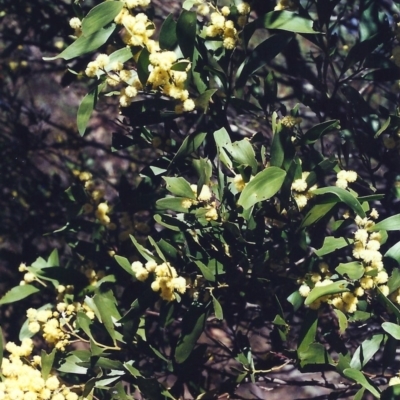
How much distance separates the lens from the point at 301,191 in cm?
125

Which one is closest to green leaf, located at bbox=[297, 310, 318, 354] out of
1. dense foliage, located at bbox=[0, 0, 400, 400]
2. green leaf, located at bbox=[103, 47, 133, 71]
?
dense foliage, located at bbox=[0, 0, 400, 400]

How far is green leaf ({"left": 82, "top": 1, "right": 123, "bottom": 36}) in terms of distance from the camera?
3.87ft

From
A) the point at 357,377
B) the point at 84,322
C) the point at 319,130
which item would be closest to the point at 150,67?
the point at 319,130

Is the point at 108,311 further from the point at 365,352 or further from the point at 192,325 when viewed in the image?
the point at 365,352

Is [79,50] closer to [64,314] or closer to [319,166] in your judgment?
[319,166]

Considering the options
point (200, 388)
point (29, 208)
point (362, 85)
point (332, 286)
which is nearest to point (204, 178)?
point (332, 286)

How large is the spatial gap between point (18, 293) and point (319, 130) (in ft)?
3.17

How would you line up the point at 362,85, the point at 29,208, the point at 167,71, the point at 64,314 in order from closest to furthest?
1. the point at 167,71
2. the point at 64,314
3. the point at 29,208
4. the point at 362,85

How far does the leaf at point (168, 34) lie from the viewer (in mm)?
1253

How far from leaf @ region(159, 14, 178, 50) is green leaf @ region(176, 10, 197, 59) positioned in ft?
0.08

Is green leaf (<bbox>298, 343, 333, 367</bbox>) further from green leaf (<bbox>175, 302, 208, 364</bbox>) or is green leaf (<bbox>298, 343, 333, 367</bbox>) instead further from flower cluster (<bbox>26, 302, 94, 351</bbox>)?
flower cluster (<bbox>26, 302, 94, 351</bbox>)

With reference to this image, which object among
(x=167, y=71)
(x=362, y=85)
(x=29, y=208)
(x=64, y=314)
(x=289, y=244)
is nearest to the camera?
(x=167, y=71)

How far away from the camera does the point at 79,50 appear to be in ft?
4.17

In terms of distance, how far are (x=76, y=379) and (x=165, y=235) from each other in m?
0.56
